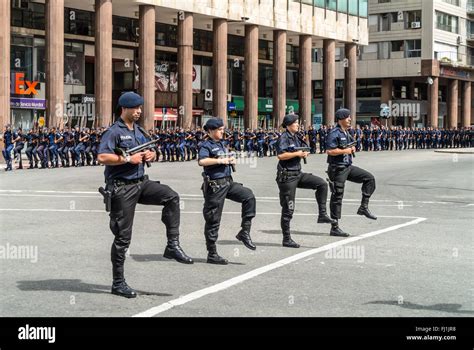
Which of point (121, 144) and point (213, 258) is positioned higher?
point (121, 144)

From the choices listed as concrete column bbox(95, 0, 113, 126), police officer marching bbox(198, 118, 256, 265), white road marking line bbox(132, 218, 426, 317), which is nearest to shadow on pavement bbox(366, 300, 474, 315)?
white road marking line bbox(132, 218, 426, 317)

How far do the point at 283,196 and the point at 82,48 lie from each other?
45.6 m

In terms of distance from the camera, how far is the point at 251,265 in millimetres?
10383

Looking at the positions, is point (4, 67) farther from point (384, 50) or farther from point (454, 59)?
point (454, 59)

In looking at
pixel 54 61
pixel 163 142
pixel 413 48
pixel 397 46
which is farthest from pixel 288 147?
pixel 397 46

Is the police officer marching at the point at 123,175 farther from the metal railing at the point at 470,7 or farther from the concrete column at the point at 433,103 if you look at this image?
the metal railing at the point at 470,7

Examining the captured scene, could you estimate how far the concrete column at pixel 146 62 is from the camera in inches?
1913

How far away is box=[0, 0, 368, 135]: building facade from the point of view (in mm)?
45812

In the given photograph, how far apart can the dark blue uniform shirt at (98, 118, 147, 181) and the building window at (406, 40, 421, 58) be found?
74.5m

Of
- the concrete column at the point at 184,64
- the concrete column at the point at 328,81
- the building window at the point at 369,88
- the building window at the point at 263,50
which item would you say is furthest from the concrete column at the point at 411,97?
the concrete column at the point at 184,64

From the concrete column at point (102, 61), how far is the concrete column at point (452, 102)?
160 ft

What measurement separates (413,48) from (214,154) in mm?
72760

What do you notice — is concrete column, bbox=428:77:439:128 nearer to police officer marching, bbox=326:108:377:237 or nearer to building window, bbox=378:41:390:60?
building window, bbox=378:41:390:60

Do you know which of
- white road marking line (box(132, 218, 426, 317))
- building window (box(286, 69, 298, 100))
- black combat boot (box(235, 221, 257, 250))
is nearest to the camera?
white road marking line (box(132, 218, 426, 317))
